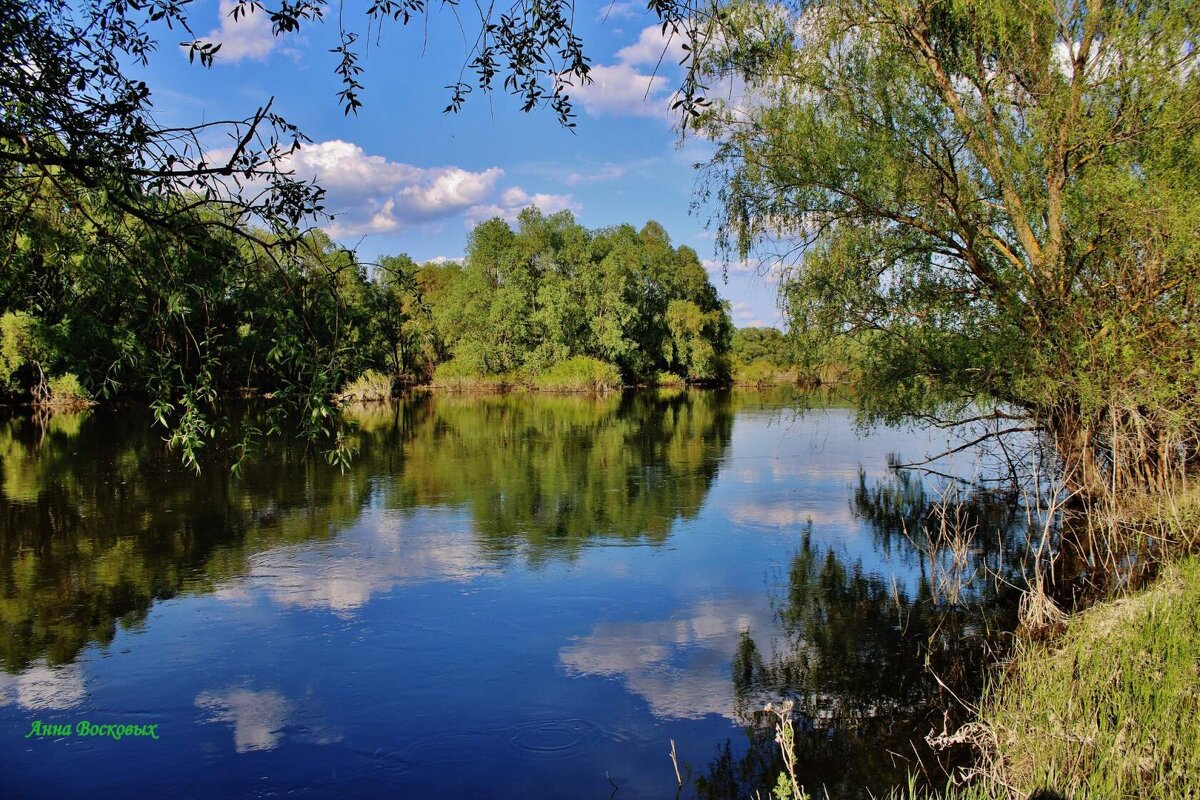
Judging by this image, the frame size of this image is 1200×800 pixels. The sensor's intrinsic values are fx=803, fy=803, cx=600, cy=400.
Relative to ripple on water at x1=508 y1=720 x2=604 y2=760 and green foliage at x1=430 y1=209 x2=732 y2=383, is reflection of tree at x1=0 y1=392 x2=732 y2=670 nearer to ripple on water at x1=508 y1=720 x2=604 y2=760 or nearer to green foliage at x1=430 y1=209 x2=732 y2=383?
ripple on water at x1=508 y1=720 x2=604 y2=760

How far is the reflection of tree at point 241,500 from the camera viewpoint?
382 inches

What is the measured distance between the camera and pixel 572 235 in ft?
194

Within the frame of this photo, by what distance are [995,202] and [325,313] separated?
1048 centimetres

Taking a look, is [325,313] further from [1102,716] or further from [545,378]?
[545,378]

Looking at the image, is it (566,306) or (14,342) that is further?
(566,306)

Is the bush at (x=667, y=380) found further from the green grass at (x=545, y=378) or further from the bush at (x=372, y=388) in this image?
the bush at (x=372, y=388)

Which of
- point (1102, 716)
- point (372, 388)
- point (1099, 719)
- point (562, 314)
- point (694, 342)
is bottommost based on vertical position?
point (1099, 719)

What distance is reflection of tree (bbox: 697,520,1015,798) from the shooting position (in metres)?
5.72

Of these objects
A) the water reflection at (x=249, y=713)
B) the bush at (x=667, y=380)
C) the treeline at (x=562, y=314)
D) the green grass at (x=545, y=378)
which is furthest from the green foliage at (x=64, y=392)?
the bush at (x=667, y=380)

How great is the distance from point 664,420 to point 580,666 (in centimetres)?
2617

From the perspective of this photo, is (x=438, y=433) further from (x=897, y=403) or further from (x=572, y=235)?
(x=572, y=235)

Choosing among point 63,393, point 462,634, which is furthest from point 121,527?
point 63,393

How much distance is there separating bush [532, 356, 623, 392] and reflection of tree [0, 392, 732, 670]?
86.2 feet

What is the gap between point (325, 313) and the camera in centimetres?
462
